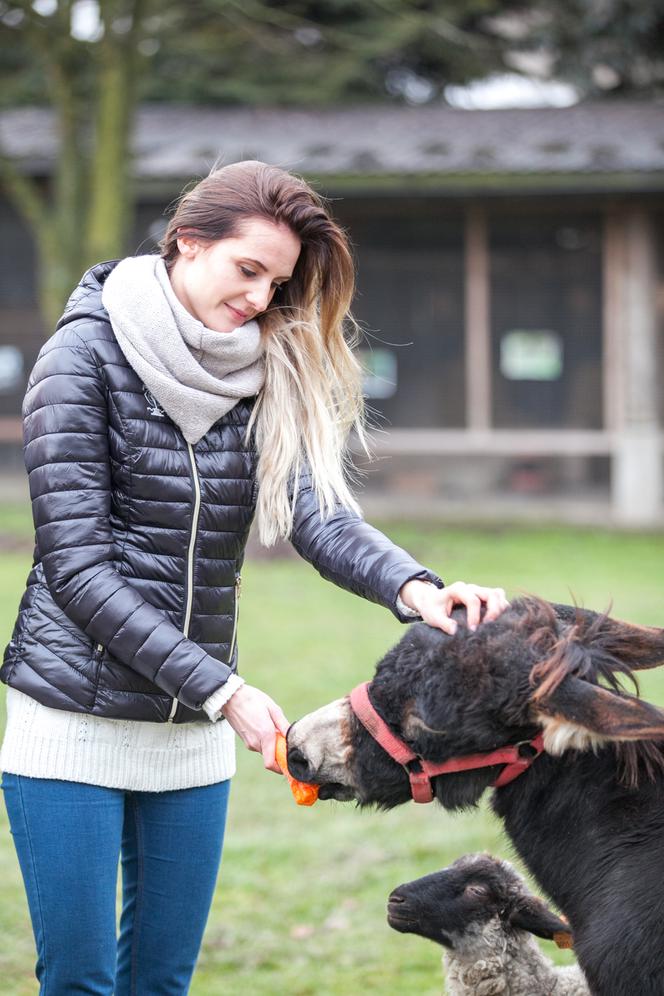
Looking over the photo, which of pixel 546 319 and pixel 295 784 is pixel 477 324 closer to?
pixel 546 319

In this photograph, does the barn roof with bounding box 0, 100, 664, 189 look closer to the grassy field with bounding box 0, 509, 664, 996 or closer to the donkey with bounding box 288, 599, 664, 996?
the grassy field with bounding box 0, 509, 664, 996

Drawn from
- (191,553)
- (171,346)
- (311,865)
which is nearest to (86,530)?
(191,553)

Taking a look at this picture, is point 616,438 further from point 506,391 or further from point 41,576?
point 41,576

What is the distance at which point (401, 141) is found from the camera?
1670cm

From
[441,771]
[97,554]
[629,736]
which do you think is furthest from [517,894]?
[97,554]

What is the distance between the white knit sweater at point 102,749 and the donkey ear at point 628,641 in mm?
818

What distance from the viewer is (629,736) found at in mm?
2359

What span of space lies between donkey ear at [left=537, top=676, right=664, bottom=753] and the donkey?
2 cm

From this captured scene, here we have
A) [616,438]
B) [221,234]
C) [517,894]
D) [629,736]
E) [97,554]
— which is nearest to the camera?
[629,736]

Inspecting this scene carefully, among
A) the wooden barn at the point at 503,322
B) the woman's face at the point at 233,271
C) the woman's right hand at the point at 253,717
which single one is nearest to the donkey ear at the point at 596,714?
→ the woman's right hand at the point at 253,717

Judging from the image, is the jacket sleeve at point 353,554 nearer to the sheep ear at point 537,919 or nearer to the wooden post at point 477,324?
the sheep ear at point 537,919

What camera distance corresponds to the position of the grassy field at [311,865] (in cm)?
473

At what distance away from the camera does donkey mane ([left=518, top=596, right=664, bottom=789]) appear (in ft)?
8.46

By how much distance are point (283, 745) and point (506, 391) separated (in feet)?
44.7
